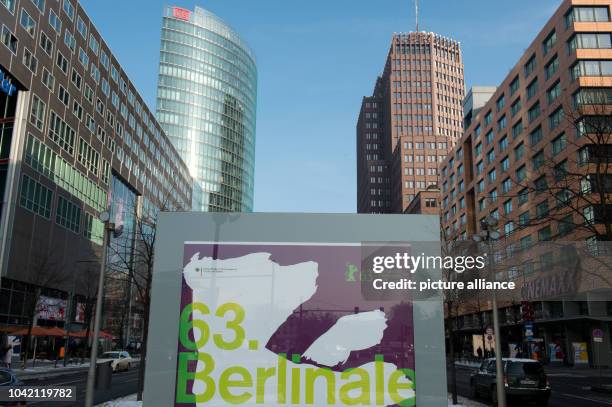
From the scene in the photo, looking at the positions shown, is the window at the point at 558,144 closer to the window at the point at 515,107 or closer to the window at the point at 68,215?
the window at the point at 515,107

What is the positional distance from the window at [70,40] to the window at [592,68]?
50.1 m

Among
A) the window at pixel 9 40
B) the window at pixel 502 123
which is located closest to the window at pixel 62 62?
the window at pixel 9 40

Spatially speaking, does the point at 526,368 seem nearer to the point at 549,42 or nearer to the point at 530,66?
the point at 549,42

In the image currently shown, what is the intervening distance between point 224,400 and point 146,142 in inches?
2945

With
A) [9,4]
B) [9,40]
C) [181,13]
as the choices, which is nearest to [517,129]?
[9,40]

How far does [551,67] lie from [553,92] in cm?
298

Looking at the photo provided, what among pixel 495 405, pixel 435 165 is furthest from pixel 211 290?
pixel 435 165

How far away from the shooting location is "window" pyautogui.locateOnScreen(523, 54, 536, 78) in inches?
2452

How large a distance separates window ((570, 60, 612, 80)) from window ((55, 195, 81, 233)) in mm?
51396

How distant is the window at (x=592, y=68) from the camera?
169ft

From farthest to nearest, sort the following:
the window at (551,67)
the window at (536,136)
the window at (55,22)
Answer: the window at (536,136), the window at (551,67), the window at (55,22)

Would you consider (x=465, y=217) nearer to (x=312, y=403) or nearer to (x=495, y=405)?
(x=495, y=405)

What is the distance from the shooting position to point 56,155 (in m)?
50.8

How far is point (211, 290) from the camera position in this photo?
1300 centimetres
